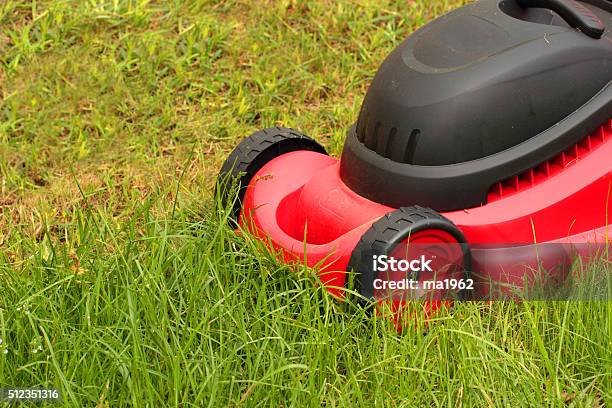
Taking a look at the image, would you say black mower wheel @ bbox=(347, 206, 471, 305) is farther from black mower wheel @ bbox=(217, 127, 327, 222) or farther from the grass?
black mower wheel @ bbox=(217, 127, 327, 222)

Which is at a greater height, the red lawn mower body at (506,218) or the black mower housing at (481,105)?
the black mower housing at (481,105)

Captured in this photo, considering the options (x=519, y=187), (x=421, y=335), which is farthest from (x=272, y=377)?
(x=519, y=187)

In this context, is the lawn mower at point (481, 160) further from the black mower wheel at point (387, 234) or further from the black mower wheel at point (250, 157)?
the black mower wheel at point (250, 157)

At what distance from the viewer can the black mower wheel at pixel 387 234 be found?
7.06 ft

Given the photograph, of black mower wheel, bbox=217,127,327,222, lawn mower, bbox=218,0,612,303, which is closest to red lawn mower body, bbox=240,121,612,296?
lawn mower, bbox=218,0,612,303

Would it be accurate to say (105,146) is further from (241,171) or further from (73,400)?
(73,400)

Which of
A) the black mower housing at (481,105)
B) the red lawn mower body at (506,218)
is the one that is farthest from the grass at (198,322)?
the black mower housing at (481,105)

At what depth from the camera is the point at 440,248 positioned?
224 centimetres

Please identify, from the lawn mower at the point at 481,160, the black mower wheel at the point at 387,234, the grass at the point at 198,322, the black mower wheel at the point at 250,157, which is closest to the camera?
the grass at the point at 198,322

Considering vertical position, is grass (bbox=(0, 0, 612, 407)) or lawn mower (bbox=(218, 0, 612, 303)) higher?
lawn mower (bbox=(218, 0, 612, 303))

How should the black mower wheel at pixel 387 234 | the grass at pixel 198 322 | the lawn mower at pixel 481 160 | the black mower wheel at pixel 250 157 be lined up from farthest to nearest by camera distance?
1. the black mower wheel at pixel 250 157
2. the lawn mower at pixel 481 160
3. the black mower wheel at pixel 387 234
4. the grass at pixel 198 322

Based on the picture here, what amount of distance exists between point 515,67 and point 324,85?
134 centimetres

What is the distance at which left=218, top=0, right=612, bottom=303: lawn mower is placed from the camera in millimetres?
2277

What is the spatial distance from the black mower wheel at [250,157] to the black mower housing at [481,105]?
337mm
